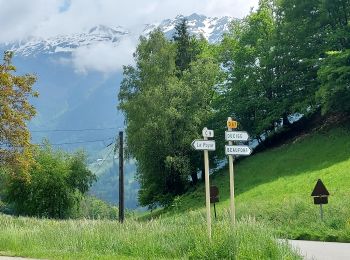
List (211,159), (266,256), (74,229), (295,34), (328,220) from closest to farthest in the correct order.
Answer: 1. (266,256)
2. (74,229)
3. (328,220)
4. (295,34)
5. (211,159)

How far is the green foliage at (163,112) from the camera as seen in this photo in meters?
47.5

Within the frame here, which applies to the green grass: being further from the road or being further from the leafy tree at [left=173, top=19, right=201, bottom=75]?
the leafy tree at [left=173, top=19, right=201, bottom=75]

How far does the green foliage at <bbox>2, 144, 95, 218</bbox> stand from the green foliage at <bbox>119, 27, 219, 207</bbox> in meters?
13.0

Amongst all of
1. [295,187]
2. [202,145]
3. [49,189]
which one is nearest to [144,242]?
[202,145]

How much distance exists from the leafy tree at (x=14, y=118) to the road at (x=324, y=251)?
67.2 feet

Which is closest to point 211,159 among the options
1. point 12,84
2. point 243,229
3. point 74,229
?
point 12,84

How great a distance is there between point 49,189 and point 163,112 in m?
22.5

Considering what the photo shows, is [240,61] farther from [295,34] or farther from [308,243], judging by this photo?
[308,243]

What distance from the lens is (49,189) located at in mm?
62812

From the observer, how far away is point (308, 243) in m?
18.7

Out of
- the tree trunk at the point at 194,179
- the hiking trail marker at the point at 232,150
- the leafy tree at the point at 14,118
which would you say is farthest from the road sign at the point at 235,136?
the tree trunk at the point at 194,179

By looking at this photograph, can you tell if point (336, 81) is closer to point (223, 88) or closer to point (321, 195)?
point (223, 88)

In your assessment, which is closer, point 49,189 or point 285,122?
point 285,122

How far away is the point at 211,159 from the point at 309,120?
33.7 feet
